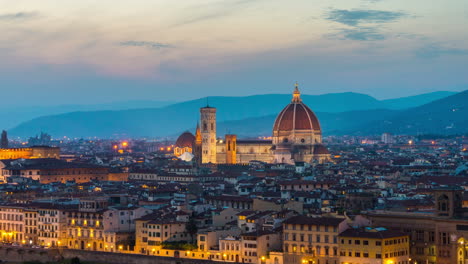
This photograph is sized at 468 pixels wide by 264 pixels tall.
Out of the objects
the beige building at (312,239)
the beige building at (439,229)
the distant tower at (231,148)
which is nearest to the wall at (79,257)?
the beige building at (312,239)

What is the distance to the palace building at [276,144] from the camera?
161375 millimetres

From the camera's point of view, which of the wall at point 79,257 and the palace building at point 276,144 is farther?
the palace building at point 276,144

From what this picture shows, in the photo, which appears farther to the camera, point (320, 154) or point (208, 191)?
point (320, 154)

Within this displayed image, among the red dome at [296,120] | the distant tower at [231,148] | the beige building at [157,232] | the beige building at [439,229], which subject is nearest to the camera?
the beige building at [439,229]

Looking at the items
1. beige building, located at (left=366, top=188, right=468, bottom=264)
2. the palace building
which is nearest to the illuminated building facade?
the palace building

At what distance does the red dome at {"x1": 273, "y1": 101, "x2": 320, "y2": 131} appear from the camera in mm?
165625

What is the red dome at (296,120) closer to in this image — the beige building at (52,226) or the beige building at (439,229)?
the beige building at (52,226)

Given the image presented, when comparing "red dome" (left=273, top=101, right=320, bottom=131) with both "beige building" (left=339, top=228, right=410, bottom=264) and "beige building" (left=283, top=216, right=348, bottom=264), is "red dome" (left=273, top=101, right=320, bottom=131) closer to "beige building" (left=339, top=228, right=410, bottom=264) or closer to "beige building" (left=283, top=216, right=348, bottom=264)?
"beige building" (left=283, top=216, right=348, bottom=264)

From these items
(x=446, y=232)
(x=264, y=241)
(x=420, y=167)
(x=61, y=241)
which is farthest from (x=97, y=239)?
(x=420, y=167)

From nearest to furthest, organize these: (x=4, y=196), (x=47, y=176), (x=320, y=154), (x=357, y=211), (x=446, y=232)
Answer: (x=446, y=232) < (x=357, y=211) < (x=4, y=196) < (x=47, y=176) < (x=320, y=154)

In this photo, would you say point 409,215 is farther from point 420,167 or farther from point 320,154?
point 320,154

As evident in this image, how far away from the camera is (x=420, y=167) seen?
129750mm

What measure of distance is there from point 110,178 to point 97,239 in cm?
5657

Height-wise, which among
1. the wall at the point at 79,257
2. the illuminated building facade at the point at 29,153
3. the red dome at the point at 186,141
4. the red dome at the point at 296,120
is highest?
the red dome at the point at 296,120
